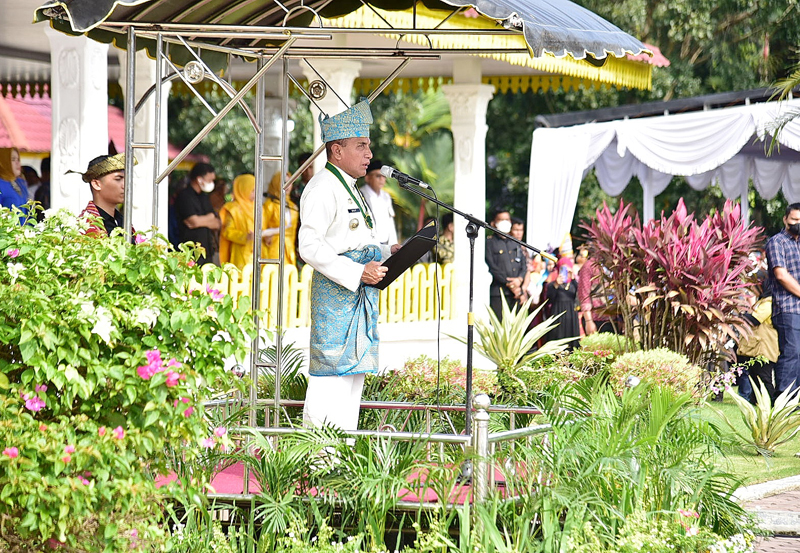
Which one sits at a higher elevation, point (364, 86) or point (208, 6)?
point (364, 86)

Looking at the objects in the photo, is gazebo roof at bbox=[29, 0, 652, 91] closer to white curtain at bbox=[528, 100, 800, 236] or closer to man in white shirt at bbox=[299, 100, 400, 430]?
man in white shirt at bbox=[299, 100, 400, 430]

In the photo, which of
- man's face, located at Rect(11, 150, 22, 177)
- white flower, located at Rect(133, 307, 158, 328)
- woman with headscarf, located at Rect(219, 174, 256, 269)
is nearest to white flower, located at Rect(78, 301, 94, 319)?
white flower, located at Rect(133, 307, 158, 328)

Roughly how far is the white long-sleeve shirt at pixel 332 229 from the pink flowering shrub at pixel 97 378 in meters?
1.43

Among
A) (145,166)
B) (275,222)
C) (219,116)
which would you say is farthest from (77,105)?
(219,116)

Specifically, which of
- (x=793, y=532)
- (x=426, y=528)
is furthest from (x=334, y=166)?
(x=793, y=532)

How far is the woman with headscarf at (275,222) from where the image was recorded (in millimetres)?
12055

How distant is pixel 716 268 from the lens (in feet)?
33.1

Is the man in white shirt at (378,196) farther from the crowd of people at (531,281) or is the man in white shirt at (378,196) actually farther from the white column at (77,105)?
the white column at (77,105)

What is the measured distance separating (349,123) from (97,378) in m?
2.34

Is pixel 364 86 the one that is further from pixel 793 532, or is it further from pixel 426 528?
pixel 426 528

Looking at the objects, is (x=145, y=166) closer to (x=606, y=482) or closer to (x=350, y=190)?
(x=350, y=190)

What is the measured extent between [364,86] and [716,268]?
25.4 feet

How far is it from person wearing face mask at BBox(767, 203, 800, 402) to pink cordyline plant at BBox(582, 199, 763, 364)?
3.62ft

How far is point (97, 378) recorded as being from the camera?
13.2 feet
